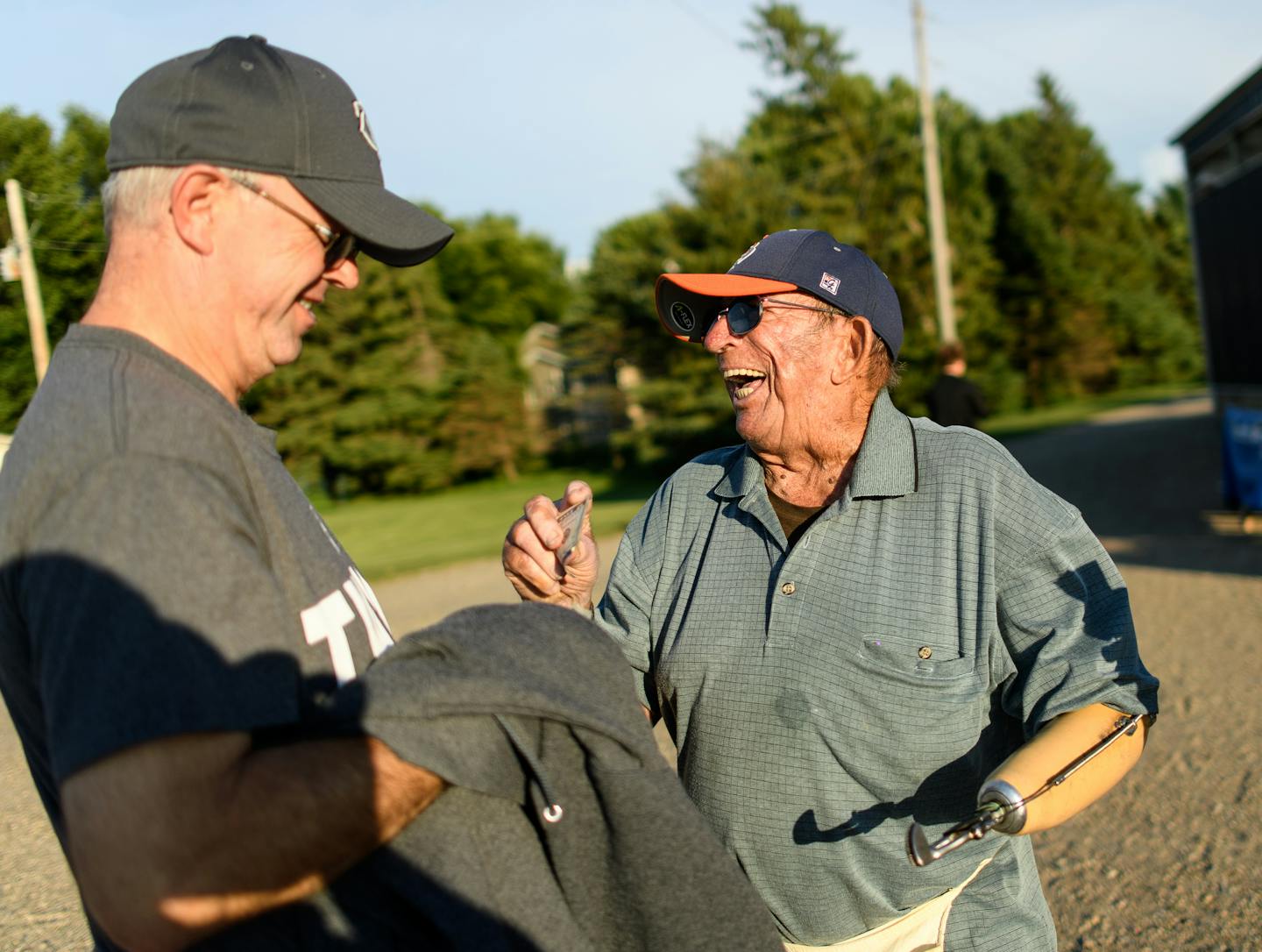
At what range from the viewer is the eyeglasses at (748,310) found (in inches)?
105

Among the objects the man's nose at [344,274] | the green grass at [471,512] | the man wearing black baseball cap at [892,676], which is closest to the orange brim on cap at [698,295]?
the man wearing black baseball cap at [892,676]

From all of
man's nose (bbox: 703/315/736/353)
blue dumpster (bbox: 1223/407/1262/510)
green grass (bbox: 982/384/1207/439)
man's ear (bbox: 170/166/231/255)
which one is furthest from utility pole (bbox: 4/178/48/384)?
man's ear (bbox: 170/166/231/255)

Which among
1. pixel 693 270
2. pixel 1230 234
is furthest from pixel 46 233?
pixel 1230 234

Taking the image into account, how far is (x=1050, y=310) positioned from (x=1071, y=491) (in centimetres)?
3690

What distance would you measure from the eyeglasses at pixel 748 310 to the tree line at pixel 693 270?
1094 inches

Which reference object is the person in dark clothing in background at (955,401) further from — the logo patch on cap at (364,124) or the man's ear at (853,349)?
the logo patch on cap at (364,124)

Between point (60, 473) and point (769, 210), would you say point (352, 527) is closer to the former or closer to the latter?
point (769, 210)

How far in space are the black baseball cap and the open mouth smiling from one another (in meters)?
1.33

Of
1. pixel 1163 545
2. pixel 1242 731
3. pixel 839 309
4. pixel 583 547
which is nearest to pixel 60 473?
pixel 583 547

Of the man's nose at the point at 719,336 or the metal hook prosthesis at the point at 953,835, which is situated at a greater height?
the man's nose at the point at 719,336

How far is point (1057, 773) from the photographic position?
201 centimetres

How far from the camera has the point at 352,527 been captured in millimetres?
29375

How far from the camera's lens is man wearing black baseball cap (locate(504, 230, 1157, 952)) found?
2.17 metres

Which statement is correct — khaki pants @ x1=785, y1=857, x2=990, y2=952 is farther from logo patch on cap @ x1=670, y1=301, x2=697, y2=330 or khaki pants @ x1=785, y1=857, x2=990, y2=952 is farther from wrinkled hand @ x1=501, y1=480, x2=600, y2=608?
logo patch on cap @ x1=670, y1=301, x2=697, y2=330
